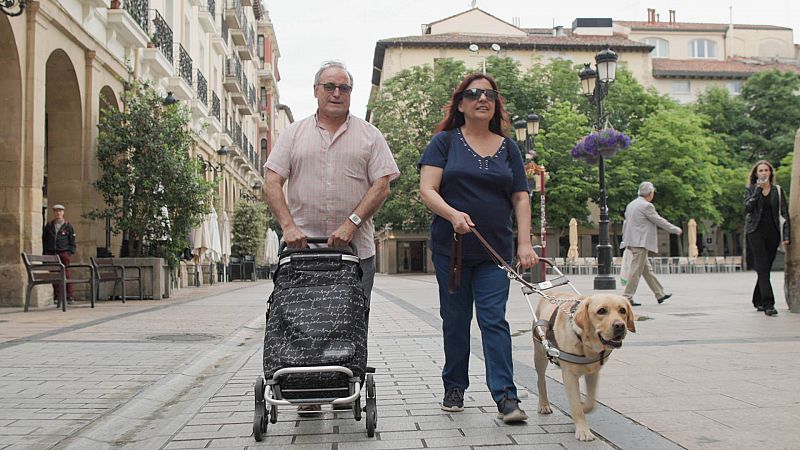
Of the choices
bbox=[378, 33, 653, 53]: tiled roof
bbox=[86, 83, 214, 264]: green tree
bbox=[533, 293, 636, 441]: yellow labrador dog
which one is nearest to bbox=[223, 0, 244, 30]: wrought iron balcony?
bbox=[378, 33, 653, 53]: tiled roof

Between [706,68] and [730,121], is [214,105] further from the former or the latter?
[706,68]

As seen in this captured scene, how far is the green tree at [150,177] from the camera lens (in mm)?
16328

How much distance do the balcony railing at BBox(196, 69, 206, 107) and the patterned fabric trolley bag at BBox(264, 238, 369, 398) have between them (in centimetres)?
2725

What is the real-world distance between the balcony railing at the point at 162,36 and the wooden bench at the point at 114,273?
25.7 feet

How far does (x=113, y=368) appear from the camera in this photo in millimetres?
6492

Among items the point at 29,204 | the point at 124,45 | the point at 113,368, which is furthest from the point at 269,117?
the point at 113,368

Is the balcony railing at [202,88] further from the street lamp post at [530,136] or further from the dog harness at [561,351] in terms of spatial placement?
the dog harness at [561,351]

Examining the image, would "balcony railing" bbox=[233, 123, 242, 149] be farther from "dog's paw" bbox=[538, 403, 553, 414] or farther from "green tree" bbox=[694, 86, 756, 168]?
"dog's paw" bbox=[538, 403, 553, 414]

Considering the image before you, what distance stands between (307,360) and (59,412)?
1959 millimetres

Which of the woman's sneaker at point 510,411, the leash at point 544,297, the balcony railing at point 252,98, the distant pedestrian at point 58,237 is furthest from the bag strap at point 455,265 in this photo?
the balcony railing at point 252,98

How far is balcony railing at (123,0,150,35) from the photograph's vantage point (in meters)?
18.9

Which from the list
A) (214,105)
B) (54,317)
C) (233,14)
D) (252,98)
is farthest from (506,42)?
(54,317)

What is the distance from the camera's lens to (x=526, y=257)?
4566 mm

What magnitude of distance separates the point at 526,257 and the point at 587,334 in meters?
0.82
